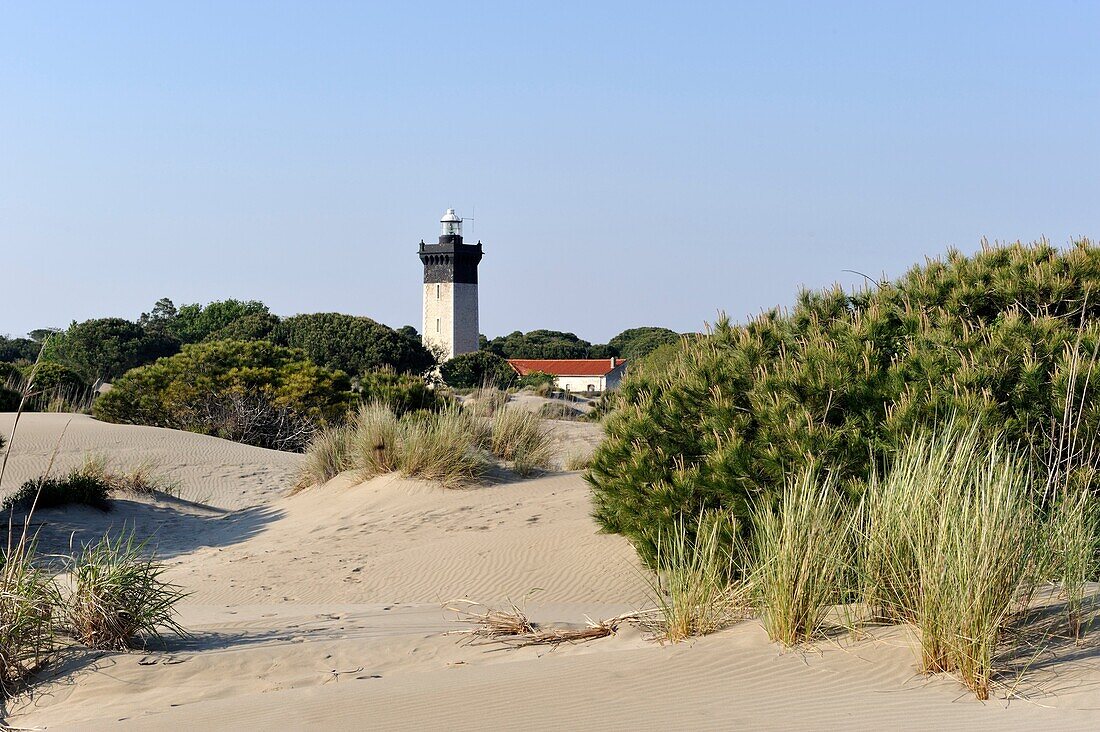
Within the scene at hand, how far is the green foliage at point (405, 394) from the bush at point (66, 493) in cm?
525

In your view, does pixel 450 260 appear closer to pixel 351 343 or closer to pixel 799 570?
pixel 351 343

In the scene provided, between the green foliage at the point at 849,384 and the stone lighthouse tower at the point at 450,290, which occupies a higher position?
the stone lighthouse tower at the point at 450,290

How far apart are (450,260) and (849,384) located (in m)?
72.9

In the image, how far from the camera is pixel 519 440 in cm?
1614

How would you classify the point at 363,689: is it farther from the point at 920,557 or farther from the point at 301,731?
the point at 920,557

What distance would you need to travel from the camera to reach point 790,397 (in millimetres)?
7883

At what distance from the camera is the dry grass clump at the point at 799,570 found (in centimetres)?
572

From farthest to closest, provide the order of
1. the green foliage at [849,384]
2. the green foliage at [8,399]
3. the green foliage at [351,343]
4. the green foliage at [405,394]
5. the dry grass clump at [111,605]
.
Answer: the green foliage at [351,343] → the green foliage at [8,399] → the green foliage at [405,394] → the green foliage at [849,384] → the dry grass clump at [111,605]

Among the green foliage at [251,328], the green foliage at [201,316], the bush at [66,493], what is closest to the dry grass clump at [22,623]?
the bush at [66,493]

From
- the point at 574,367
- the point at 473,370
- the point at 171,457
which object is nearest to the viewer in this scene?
the point at 171,457

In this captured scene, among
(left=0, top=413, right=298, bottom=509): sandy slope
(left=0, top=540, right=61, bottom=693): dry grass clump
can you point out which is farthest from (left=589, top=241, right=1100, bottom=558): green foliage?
(left=0, top=413, right=298, bottom=509): sandy slope

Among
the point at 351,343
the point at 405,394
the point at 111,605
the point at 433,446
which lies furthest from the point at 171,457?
the point at 351,343

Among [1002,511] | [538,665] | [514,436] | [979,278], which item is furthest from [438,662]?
[514,436]

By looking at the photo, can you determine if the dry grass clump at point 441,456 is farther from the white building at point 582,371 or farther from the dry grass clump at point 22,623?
the white building at point 582,371
